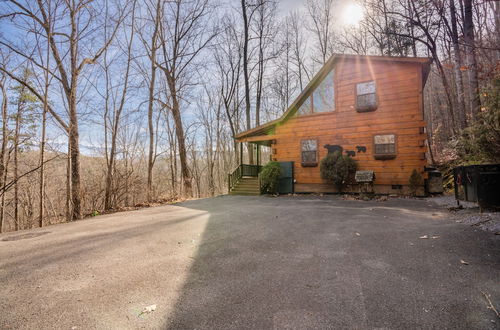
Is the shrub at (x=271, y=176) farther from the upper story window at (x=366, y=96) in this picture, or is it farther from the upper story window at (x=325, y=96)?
the upper story window at (x=366, y=96)

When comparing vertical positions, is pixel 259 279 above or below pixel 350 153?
below

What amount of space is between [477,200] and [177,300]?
6.22 metres

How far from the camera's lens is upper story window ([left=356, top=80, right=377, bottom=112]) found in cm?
975

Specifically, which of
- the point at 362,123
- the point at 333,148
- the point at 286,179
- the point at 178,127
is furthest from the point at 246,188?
the point at 362,123

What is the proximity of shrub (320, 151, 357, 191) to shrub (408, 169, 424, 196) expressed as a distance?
2077 millimetres

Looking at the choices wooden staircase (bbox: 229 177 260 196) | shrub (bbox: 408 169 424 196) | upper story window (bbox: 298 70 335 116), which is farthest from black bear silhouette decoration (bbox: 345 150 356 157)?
wooden staircase (bbox: 229 177 260 196)

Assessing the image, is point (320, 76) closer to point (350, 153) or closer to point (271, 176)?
point (350, 153)

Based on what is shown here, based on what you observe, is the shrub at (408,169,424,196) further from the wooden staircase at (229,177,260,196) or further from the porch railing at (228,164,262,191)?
the porch railing at (228,164,262,191)

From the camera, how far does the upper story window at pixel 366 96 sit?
32.0ft

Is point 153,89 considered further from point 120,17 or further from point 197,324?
point 197,324

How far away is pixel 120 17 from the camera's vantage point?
31.6ft

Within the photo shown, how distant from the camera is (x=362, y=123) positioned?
994 centimetres

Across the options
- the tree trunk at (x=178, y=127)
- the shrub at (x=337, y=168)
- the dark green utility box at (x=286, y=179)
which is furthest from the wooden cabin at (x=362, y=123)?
the tree trunk at (x=178, y=127)

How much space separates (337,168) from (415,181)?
288 centimetres
